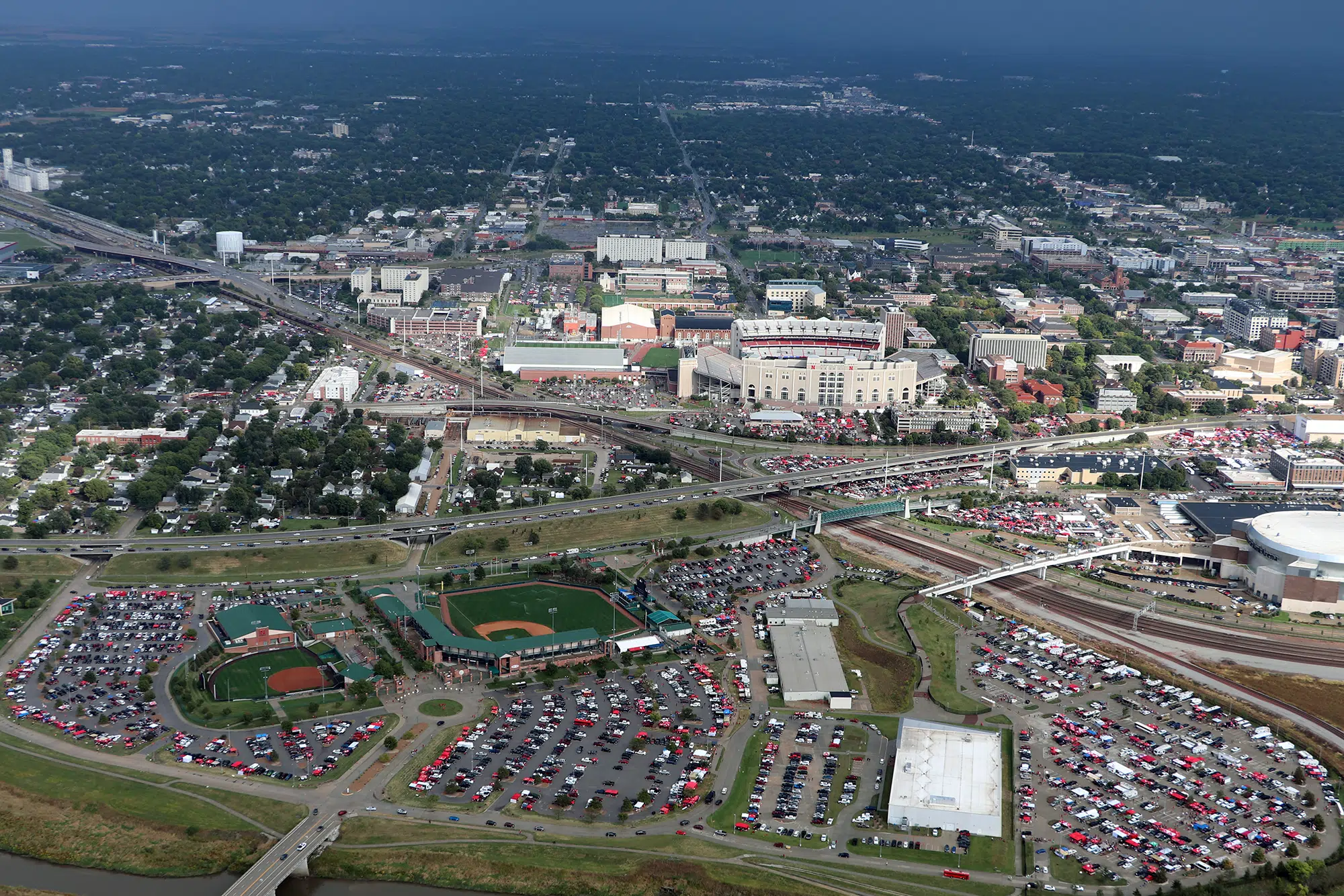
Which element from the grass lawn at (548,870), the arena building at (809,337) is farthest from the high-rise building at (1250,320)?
the grass lawn at (548,870)

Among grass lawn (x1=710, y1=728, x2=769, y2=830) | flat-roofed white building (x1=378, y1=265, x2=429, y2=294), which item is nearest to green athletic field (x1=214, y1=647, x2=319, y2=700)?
grass lawn (x1=710, y1=728, x2=769, y2=830)

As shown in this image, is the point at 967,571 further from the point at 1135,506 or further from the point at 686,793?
the point at 686,793

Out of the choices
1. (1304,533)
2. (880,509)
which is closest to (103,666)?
(880,509)

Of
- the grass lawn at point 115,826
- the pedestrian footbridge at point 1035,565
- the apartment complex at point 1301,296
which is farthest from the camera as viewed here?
the apartment complex at point 1301,296

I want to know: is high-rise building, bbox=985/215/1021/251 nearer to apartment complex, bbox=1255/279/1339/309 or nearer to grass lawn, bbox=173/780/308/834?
apartment complex, bbox=1255/279/1339/309

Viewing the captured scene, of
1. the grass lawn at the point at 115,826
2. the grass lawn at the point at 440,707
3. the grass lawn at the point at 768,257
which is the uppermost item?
the grass lawn at the point at 768,257

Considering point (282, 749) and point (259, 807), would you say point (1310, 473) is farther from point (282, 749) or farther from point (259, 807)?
point (259, 807)

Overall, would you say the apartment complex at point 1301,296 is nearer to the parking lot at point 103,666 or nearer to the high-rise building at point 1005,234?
the high-rise building at point 1005,234

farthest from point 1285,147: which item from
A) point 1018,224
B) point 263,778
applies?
point 263,778
